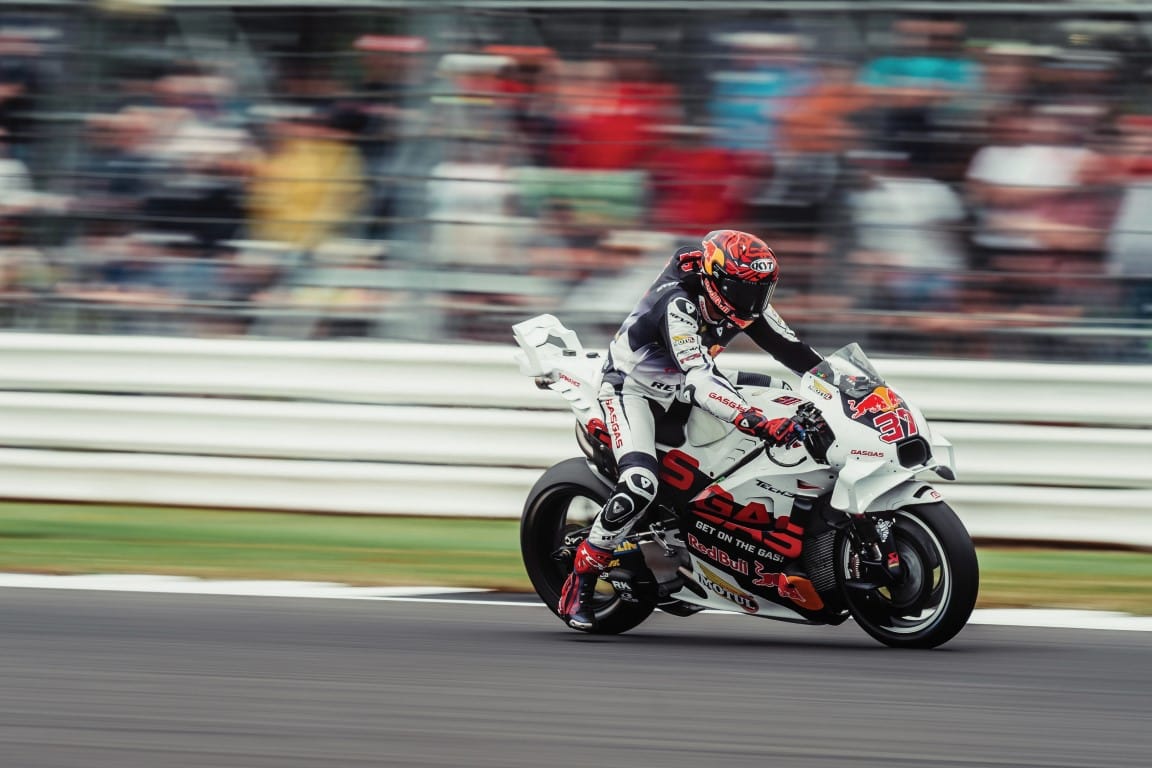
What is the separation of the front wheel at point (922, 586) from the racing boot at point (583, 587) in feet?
2.95

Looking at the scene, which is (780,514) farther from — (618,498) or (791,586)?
(618,498)

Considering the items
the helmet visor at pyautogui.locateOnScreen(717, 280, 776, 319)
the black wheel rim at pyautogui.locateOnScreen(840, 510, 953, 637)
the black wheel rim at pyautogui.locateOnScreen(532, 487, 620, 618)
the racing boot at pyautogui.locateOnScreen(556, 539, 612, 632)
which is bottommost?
the black wheel rim at pyautogui.locateOnScreen(840, 510, 953, 637)

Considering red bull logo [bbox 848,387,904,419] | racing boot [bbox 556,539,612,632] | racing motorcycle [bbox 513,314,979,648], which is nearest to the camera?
racing motorcycle [bbox 513,314,979,648]

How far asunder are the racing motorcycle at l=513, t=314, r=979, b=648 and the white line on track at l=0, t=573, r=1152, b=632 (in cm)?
48

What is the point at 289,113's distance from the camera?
9.18 metres

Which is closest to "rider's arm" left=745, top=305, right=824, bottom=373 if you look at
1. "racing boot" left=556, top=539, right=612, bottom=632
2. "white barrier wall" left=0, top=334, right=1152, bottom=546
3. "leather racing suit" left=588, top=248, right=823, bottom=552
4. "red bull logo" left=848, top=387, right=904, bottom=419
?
"leather racing suit" left=588, top=248, right=823, bottom=552

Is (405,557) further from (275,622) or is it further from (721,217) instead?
(721,217)

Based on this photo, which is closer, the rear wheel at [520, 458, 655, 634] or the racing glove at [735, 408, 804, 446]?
the racing glove at [735, 408, 804, 446]

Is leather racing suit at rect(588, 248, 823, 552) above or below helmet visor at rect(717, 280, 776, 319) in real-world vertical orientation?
below

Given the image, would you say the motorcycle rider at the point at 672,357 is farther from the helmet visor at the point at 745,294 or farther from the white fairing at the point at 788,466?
the white fairing at the point at 788,466

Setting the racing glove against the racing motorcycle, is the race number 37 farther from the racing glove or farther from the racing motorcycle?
the racing glove

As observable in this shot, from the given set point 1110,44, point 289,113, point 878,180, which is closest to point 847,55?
point 878,180

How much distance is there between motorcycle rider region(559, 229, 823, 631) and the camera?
6.21 meters

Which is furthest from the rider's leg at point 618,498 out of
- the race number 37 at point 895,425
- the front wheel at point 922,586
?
the race number 37 at point 895,425
